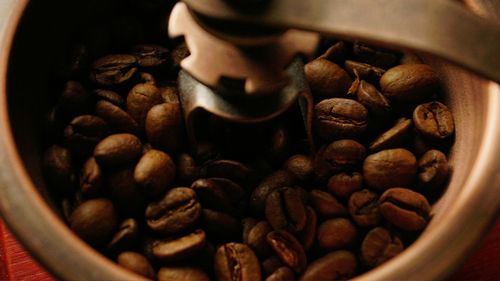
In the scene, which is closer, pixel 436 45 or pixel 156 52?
pixel 436 45

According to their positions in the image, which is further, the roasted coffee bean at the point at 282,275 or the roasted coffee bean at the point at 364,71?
the roasted coffee bean at the point at 364,71

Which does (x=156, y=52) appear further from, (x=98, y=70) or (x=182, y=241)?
(x=182, y=241)

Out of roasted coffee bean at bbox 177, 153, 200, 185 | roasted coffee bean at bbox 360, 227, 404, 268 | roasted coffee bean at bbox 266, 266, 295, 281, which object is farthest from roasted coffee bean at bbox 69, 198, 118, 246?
roasted coffee bean at bbox 360, 227, 404, 268

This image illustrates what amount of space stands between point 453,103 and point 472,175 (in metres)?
0.16

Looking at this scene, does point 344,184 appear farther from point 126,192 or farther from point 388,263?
point 126,192

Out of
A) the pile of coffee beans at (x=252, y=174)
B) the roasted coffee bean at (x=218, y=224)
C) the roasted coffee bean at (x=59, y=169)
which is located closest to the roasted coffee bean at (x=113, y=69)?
the pile of coffee beans at (x=252, y=174)

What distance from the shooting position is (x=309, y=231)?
2.69 feet

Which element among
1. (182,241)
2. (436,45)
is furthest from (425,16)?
(182,241)

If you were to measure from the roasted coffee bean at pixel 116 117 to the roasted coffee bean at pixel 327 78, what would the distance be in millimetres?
254

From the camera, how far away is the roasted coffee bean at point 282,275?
0.77 metres

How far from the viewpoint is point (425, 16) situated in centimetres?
64

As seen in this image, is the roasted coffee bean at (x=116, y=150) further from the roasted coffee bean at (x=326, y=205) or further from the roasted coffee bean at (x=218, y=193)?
the roasted coffee bean at (x=326, y=205)

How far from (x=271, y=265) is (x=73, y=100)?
342 mm

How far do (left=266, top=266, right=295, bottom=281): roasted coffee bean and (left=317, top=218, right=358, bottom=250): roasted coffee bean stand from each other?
2.4 inches
